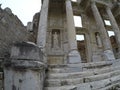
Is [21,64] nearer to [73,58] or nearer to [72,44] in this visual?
[73,58]

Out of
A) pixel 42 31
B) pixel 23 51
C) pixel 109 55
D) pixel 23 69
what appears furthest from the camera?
pixel 109 55

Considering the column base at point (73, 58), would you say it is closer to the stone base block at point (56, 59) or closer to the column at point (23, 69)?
the column at point (23, 69)

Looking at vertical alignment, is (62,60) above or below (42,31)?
below

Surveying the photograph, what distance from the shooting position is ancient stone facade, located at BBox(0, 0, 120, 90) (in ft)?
14.4

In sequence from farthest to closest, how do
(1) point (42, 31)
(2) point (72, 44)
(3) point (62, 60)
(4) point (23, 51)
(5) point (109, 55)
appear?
(3) point (62, 60) → (5) point (109, 55) → (1) point (42, 31) → (2) point (72, 44) → (4) point (23, 51)

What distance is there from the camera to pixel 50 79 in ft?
18.7

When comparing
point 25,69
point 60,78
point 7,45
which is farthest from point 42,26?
point 25,69

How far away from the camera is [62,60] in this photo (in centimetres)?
1510

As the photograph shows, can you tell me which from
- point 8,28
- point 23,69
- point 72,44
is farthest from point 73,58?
point 23,69

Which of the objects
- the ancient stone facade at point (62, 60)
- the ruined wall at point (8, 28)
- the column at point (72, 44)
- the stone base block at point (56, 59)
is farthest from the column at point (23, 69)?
the stone base block at point (56, 59)

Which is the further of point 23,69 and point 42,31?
point 42,31

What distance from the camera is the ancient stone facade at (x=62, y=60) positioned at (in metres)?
4.39

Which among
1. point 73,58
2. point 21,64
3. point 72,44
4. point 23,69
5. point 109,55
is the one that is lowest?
point 23,69

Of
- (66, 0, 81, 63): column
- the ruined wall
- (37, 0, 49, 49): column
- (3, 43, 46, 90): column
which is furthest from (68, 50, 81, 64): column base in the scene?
(3, 43, 46, 90): column
